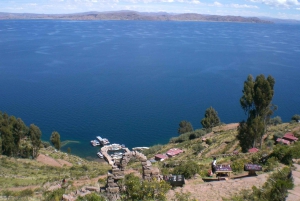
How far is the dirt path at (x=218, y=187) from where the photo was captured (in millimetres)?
13578

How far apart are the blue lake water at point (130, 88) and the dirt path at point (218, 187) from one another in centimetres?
3202

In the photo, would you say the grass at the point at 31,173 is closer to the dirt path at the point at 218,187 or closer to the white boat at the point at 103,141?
the dirt path at the point at 218,187

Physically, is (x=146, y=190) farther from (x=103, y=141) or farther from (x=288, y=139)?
(x=103, y=141)

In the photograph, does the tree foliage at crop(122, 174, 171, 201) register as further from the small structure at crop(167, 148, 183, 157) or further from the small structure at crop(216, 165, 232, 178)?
the small structure at crop(167, 148, 183, 157)

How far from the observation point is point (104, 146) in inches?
1747

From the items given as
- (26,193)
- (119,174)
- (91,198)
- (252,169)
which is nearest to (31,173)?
(26,193)

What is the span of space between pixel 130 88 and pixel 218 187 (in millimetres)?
60693

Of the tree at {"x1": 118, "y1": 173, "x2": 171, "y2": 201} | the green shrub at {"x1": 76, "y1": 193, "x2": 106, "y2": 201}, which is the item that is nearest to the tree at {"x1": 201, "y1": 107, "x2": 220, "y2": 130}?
the tree at {"x1": 118, "y1": 173, "x2": 171, "y2": 201}

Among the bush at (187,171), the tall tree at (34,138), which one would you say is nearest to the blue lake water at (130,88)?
the tall tree at (34,138)

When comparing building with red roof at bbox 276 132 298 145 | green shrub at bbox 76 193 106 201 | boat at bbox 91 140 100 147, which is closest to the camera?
green shrub at bbox 76 193 106 201

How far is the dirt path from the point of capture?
1358cm

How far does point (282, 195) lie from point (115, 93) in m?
60.0

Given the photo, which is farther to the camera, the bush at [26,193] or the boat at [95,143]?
the boat at [95,143]

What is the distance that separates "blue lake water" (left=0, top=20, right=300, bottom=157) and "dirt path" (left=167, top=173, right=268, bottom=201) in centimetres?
3202
